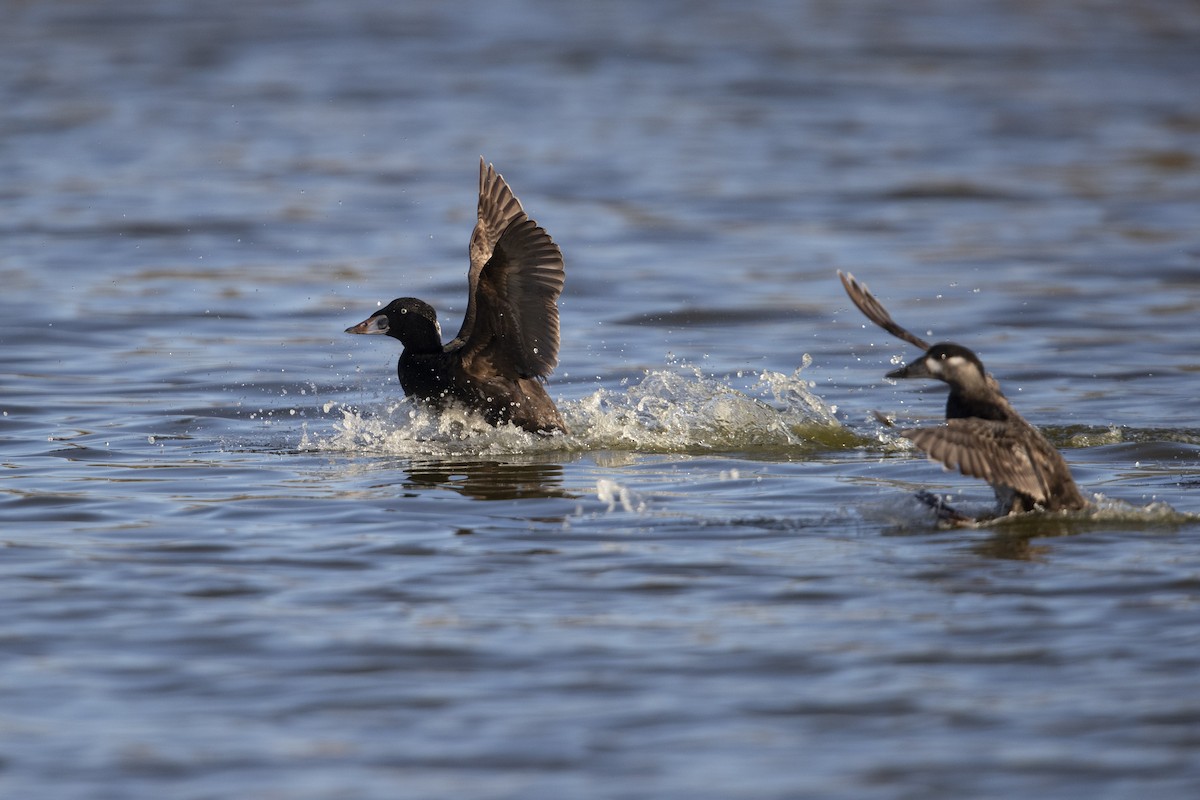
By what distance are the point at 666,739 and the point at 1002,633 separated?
1.45m

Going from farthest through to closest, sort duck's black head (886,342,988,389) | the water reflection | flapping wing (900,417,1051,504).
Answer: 1. the water reflection
2. duck's black head (886,342,988,389)
3. flapping wing (900,417,1051,504)

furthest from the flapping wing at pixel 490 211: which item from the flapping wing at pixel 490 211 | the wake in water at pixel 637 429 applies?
the wake in water at pixel 637 429

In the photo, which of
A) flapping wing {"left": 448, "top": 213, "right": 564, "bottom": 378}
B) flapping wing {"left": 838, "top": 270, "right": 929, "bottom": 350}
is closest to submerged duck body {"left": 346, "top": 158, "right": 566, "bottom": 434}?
flapping wing {"left": 448, "top": 213, "right": 564, "bottom": 378}

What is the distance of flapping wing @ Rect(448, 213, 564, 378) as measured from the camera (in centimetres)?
919

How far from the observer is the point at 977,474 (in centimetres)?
679

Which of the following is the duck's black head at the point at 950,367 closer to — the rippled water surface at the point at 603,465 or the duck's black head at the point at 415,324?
the rippled water surface at the point at 603,465

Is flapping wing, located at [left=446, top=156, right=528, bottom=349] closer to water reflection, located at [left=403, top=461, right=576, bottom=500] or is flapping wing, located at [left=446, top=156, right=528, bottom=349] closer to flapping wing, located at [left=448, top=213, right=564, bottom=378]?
flapping wing, located at [left=448, top=213, right=564, bottom=378]

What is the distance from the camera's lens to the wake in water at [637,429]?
31.1 ft

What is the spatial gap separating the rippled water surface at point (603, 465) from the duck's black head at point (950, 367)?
0.54m

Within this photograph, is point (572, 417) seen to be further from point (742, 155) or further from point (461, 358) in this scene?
→ point (742, 155)

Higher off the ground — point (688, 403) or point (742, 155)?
point (742, 155)

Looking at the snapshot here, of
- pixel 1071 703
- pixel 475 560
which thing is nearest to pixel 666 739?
pixel 1071 703

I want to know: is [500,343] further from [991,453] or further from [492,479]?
[991,453]

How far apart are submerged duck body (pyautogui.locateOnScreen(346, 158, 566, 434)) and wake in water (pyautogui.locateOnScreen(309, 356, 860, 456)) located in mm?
105
